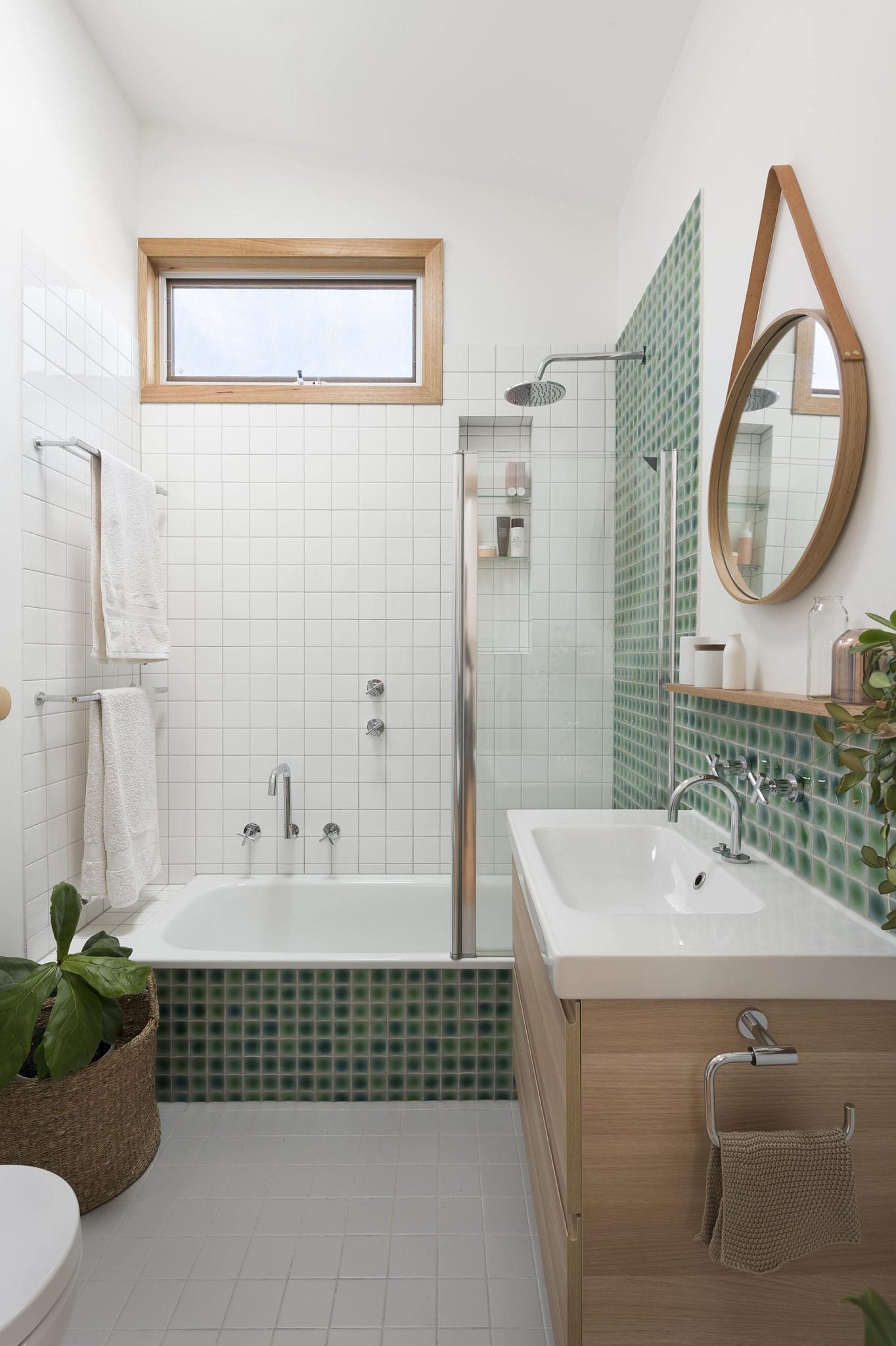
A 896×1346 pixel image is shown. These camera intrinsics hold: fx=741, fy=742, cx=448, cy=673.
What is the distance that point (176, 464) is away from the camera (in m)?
2.77

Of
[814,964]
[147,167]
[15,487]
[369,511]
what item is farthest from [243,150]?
[814,964]

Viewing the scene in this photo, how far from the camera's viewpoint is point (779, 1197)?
0.86 metres

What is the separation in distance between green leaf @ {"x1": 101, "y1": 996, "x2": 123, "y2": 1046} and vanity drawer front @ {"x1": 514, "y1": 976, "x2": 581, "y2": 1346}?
0.92m

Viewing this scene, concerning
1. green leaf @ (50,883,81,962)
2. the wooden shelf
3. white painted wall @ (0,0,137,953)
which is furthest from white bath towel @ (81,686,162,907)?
the wooden shelf

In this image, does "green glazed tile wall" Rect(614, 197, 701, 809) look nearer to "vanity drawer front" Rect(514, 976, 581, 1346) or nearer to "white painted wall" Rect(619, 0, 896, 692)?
"white painted wall" Rect(619, 0, 896, 692)

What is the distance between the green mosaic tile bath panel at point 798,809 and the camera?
1093 mm

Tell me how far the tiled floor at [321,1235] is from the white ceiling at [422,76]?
9.39ft

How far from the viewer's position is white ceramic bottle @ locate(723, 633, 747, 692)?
4.93 ft

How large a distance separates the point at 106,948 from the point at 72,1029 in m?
0.25

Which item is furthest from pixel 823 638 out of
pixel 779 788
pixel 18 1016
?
pixel 18 1016

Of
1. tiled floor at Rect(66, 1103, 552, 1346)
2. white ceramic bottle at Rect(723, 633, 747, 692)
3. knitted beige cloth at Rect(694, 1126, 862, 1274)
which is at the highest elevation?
white ceramic bottle at Rect(723, 633, 747, 692)

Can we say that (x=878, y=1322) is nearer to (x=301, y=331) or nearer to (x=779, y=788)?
(x=779, y=788)

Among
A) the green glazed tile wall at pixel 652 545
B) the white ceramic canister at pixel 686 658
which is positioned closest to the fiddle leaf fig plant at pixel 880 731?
the white ceramic canister at pixel 686 658

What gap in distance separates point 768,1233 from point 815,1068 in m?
0.19
